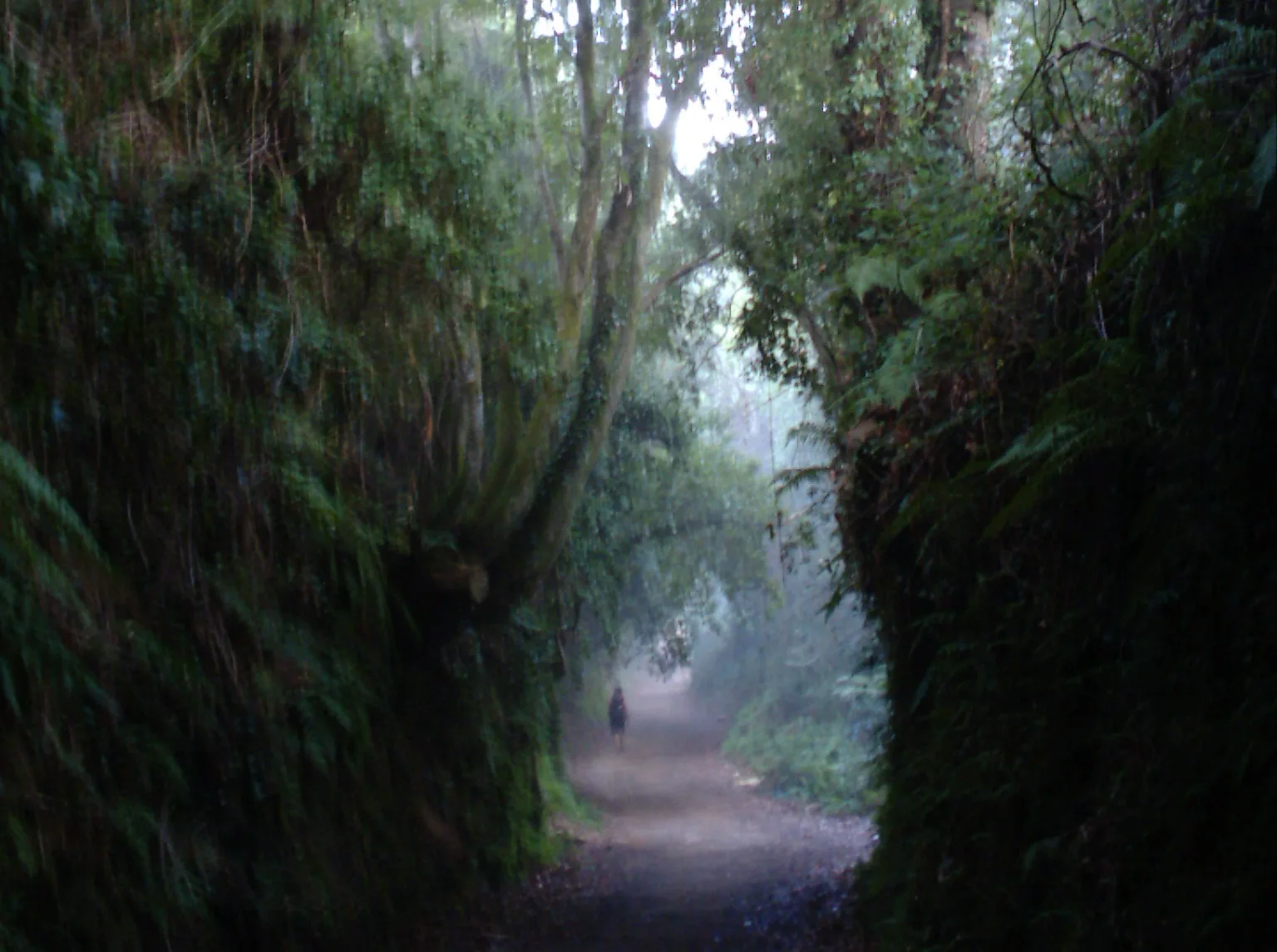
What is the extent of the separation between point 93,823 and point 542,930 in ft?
18.6

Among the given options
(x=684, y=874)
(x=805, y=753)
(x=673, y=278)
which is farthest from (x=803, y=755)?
(x=673, y=278)

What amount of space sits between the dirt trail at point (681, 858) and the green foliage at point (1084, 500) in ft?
8.33

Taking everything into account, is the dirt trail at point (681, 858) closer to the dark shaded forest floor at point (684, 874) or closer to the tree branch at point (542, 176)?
the dark shaded forest floor at point (684, 874)

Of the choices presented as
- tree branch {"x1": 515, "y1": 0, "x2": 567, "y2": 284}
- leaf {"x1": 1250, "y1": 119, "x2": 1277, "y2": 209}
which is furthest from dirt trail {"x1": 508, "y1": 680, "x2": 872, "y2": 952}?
leaf {"x1": 1250, "y1": 119, "x2": 1277, "y2": 209}

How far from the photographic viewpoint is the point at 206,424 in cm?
569

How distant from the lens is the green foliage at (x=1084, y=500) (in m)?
3.62

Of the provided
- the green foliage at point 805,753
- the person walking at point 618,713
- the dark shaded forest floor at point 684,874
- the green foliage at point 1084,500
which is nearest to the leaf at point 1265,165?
the green foliage at point 1084,500

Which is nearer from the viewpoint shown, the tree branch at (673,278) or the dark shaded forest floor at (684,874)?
the dark shaded forest floor at (684,874)

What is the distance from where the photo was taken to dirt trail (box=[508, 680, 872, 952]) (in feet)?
31.3

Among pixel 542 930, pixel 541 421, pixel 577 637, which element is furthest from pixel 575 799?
pixel 541 421

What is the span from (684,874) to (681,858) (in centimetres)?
151

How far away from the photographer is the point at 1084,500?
453cm

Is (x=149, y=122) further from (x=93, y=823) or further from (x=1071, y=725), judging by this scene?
(x=1071, y=725)

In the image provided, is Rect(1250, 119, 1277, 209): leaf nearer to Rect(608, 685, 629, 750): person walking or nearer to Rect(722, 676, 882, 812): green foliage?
Rect(722, 676, 882, 812): green foliage
